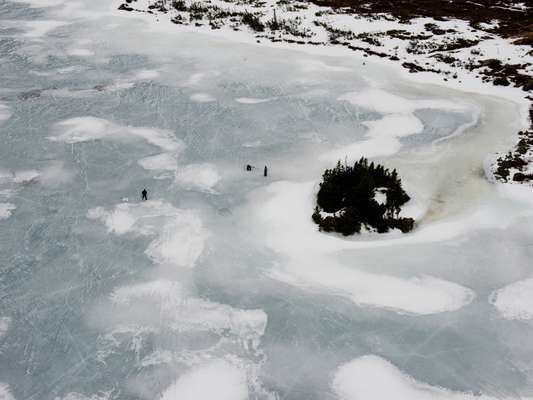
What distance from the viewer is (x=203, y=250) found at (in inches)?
417

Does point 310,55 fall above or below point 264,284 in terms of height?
above

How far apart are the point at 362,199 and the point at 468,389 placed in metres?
5.04

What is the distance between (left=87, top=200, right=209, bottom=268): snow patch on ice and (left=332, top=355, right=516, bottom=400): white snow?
3.94 meters

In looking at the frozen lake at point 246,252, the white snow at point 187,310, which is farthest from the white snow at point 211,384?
the white snow at point 187,310

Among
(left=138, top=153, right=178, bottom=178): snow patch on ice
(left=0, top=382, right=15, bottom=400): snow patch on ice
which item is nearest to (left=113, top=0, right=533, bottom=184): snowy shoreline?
(left=138, top=153, right=178, bottom=178): snow patch on ice

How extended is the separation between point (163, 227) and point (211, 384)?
4.52 m

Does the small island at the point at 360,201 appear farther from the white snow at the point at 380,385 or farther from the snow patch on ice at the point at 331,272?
the white snow at the point at 380,385

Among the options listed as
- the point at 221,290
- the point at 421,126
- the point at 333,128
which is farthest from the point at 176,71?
the point at 221,290

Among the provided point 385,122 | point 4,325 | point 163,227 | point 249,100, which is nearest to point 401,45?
point 385,122

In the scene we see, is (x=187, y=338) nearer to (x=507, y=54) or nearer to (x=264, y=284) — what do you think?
(x=264, y=284)

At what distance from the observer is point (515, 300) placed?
934 centimetres

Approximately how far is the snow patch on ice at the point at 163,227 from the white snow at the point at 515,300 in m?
5.99

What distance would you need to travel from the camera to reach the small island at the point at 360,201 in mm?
11273

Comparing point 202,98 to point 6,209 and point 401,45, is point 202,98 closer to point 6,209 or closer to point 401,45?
point 6,209
